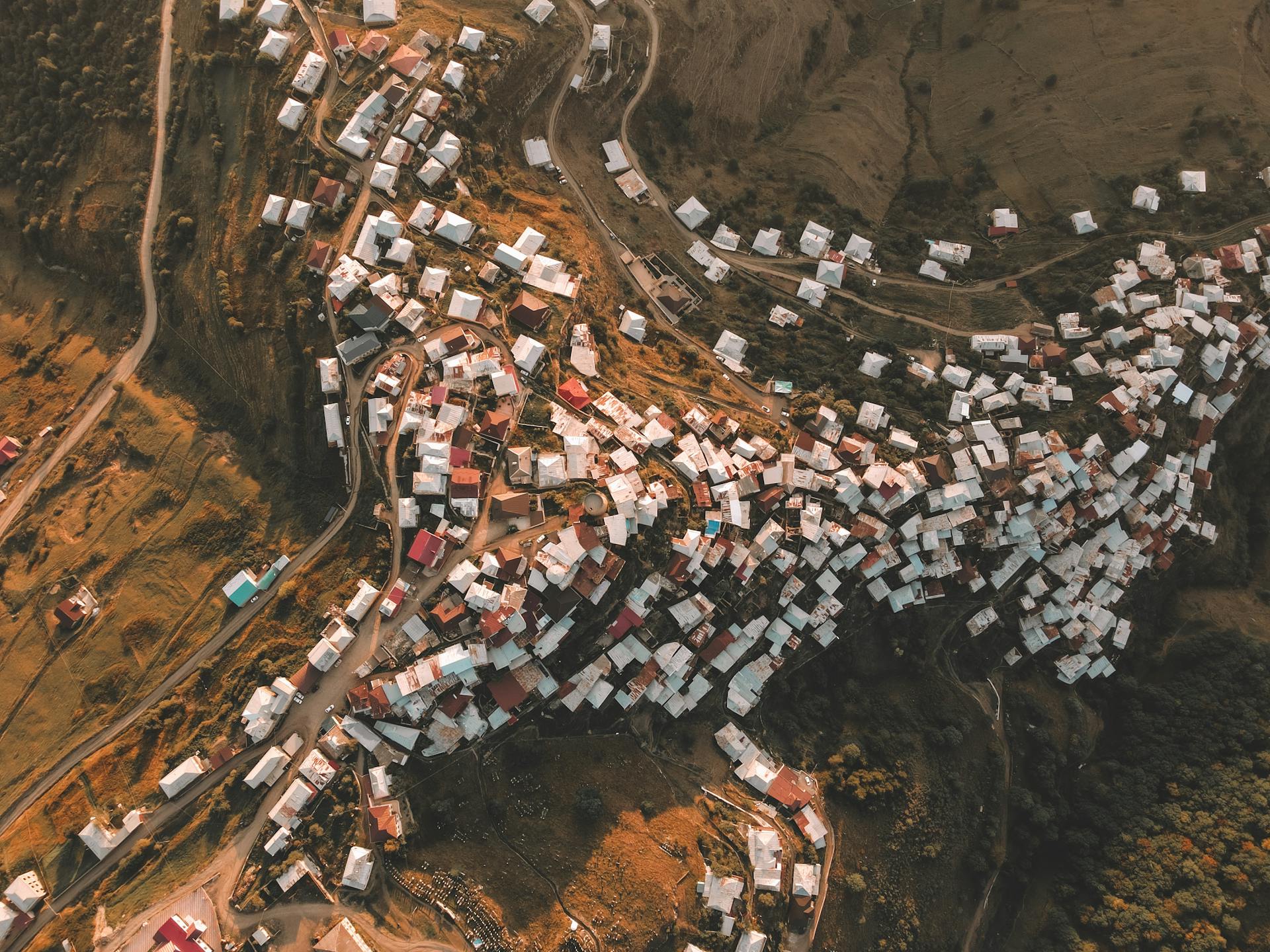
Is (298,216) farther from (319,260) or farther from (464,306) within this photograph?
(464,306)

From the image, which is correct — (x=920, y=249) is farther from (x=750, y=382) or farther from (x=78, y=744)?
(x=78, y=744)

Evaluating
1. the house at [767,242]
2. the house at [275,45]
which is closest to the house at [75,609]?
the house at [275,45]

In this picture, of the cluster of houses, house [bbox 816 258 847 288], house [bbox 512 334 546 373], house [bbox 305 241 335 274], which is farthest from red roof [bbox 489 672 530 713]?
house [bbox 816 258 847 288]

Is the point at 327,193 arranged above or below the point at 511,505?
above

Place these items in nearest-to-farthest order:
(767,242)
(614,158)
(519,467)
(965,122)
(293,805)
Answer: (293,805) → (519,467) → (614,158) → (767,242) → (965,122)

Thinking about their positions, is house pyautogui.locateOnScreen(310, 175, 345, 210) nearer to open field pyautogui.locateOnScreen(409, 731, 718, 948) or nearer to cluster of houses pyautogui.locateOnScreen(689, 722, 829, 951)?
open field pyautogui.locateOnScreen(409, 731, 718, 948)

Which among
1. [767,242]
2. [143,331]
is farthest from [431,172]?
[767,242]
